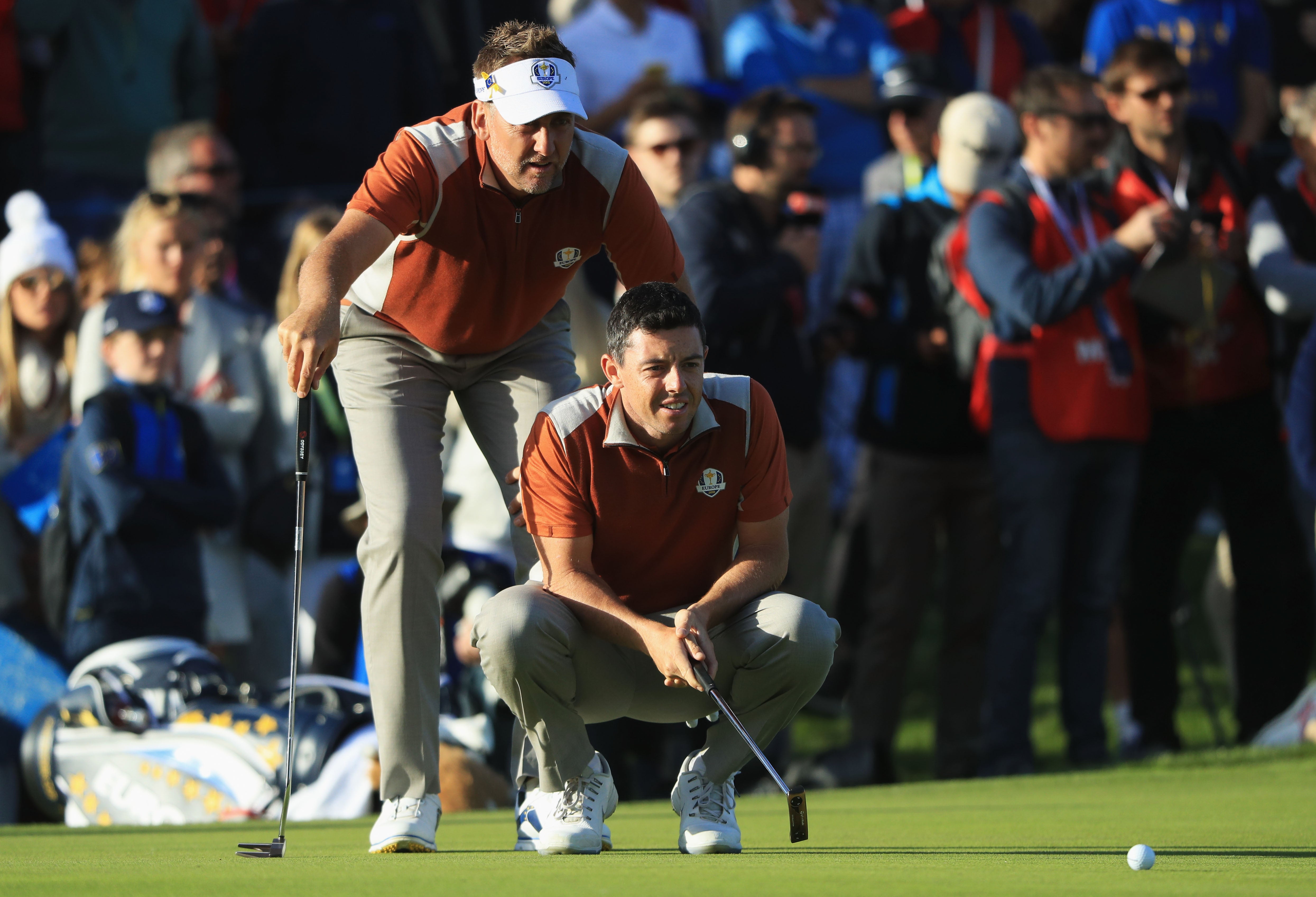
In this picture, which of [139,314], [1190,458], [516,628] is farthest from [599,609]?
[1190,458]

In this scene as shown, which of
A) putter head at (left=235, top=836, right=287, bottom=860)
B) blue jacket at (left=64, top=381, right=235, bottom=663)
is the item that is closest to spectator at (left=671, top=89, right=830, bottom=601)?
blue jacket at (left=64, top=381, right=235, bottom=663)

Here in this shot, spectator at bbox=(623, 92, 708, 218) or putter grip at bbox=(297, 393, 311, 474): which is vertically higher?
spectator at bbox=(623, 92, 708, 218)

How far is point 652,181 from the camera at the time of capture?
8.48 meters

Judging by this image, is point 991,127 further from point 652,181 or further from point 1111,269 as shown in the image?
point 652,181

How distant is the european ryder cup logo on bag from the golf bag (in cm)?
247

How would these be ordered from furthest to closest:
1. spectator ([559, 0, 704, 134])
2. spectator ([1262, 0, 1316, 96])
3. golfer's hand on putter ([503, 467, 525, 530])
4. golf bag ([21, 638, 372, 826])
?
spectator ([1262, 0, 1316, 96]), spectator ([559, 0, 704, 134]), golf bag ([21, 638, 372, 826]), golfer's hand on putter ([503, 467, 525, 530])

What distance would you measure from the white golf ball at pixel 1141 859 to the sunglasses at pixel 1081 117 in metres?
4.36

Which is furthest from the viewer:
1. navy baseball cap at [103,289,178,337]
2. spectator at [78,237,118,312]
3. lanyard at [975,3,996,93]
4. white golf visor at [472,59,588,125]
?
lanyard at [975,3,996,93]

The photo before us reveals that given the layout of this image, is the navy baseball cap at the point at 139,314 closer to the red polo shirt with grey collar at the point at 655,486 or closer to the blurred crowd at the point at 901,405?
the blurred crowd at the point at 901,405

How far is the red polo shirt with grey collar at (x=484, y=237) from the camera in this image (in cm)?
492

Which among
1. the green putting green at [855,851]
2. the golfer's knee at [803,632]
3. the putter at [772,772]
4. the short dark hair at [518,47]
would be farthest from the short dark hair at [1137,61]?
the putter at [772,772]

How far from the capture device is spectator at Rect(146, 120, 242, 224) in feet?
29.8

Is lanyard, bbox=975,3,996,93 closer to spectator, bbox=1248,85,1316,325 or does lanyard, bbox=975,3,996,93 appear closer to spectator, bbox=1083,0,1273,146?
spectator, bbox=1083,0,1273,146

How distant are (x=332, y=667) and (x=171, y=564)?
2.71 ft
